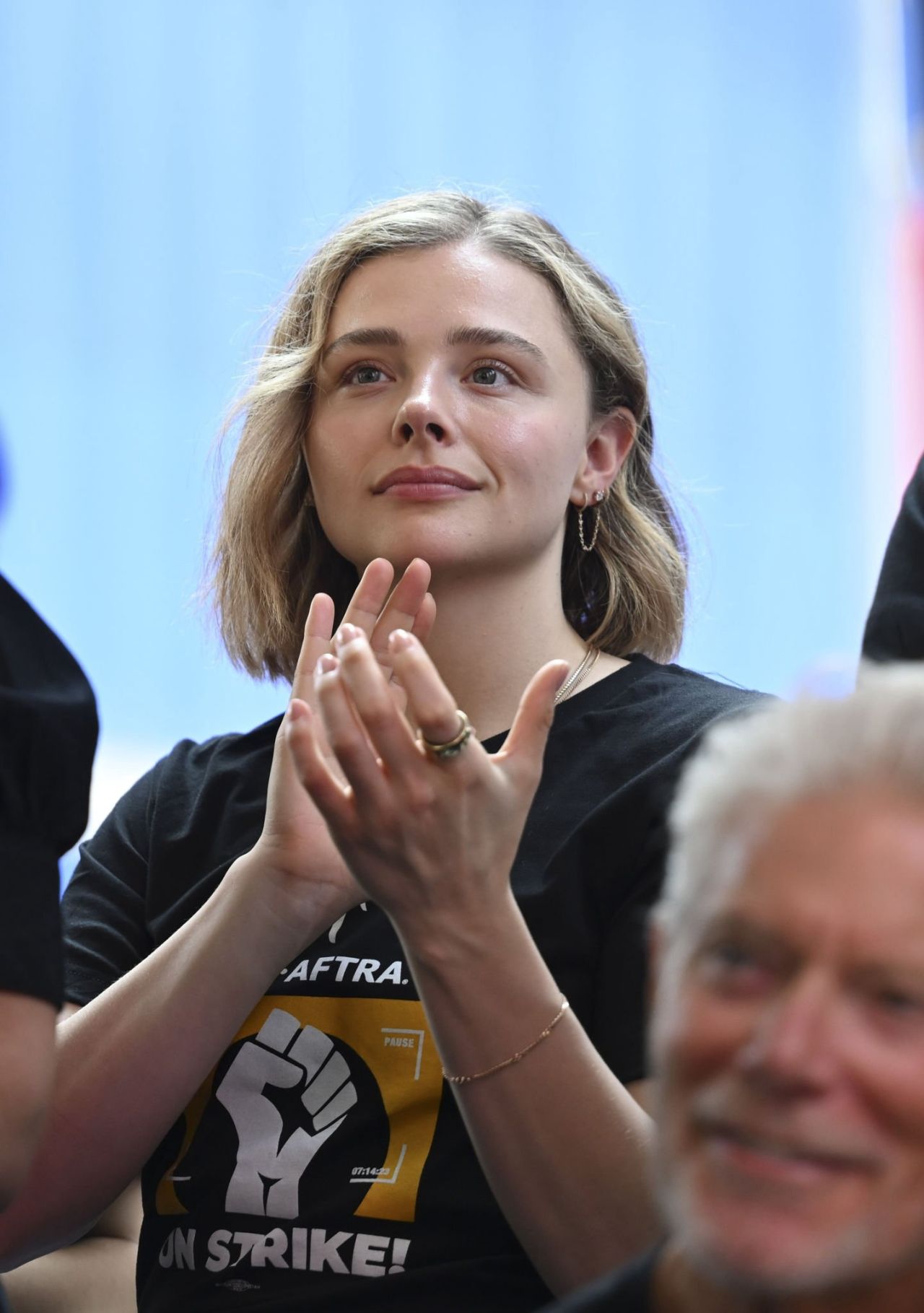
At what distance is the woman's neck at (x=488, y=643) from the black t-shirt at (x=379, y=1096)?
0.28 feet

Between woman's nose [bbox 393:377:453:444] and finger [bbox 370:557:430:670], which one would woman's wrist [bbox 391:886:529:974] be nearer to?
finger [bbox 370:557:430:670]

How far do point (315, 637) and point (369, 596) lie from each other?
57 millimetres

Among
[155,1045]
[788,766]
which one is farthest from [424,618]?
[788,766]

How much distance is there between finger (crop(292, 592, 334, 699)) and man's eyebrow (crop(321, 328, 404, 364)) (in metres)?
0.37

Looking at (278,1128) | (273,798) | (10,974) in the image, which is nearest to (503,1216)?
(278,1128)

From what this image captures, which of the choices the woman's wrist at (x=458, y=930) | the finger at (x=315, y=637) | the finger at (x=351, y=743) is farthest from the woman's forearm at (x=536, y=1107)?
the finger at (x=315, y=637)

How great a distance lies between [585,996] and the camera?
133 centimetres

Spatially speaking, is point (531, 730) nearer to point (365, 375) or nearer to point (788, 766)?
point (788, 766)

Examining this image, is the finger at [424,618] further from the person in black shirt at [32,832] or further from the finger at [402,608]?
the person in black shirt at [32,832]

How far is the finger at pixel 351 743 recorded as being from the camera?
0.99 m

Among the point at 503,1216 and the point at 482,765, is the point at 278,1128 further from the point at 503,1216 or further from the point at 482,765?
the point at 482,765

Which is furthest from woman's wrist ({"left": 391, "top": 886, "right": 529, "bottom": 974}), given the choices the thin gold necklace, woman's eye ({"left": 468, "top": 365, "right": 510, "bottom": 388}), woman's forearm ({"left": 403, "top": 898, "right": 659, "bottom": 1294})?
woman's eye ({"left": 468, "top": 365, "right": 510, "bottom": 388})

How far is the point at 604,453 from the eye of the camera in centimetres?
178

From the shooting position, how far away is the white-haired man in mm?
647
